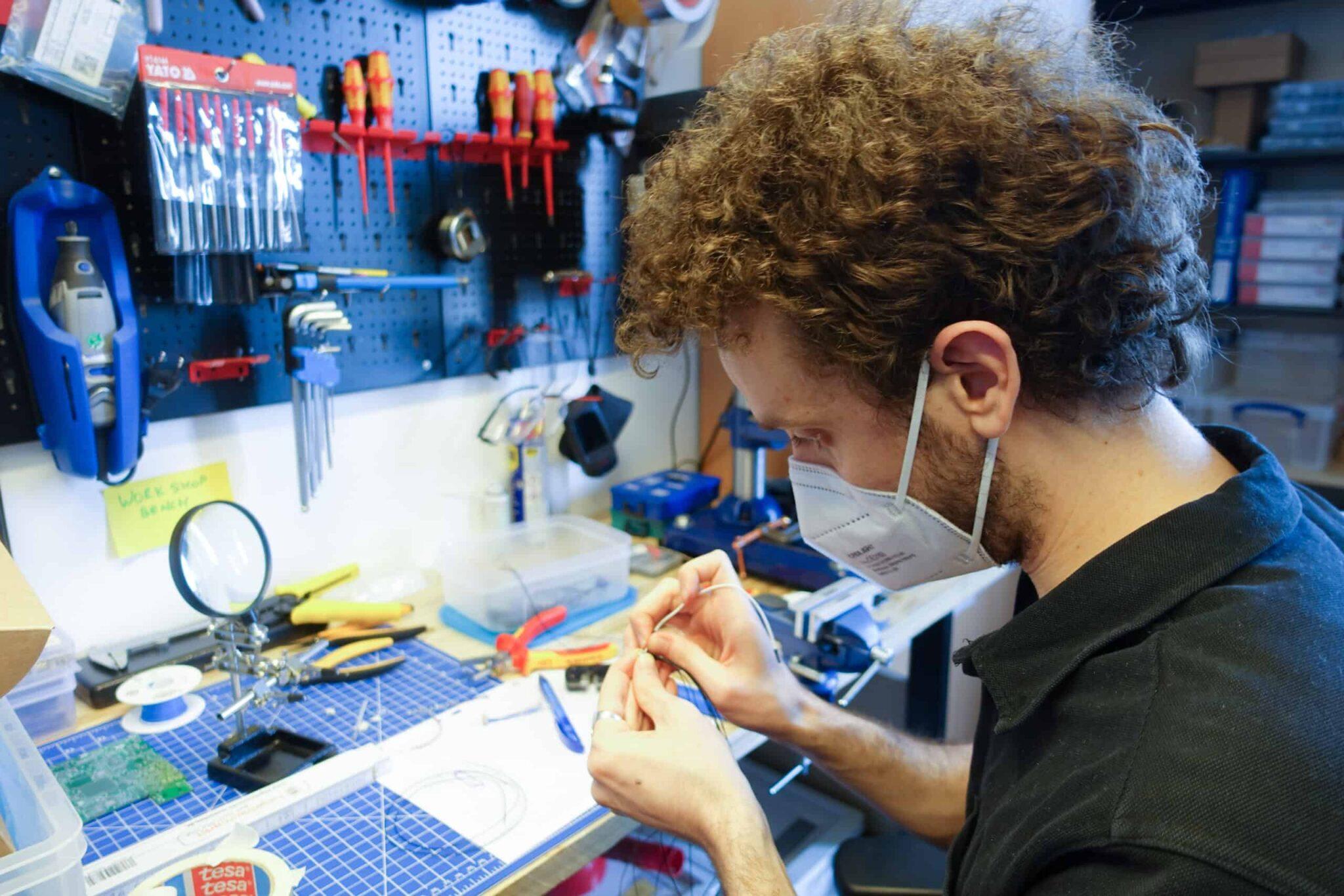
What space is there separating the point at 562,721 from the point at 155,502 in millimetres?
712

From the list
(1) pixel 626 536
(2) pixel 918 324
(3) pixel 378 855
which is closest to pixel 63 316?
(3) pixel 378 855

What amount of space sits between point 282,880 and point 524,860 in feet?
0.79

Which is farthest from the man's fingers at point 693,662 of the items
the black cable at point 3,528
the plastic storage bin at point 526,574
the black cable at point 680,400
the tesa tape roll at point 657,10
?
the tesa tape roll at point 657,10

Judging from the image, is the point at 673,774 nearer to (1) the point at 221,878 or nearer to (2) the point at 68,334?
(1) the point at 221,878

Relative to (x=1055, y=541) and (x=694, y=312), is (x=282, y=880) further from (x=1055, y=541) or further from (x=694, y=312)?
(x=1055, y=541)

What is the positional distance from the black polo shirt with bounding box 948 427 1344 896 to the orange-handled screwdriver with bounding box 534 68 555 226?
4.09ft

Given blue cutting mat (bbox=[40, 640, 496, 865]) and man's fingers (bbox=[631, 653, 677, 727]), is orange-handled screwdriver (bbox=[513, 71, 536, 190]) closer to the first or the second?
blue cutting mat (bbox=[40, 640, 496, 865])

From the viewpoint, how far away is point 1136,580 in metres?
0.72

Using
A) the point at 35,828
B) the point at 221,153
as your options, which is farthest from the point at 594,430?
the point at 35,828

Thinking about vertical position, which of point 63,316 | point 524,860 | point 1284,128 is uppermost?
point 1284,128

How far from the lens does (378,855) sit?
91 cm

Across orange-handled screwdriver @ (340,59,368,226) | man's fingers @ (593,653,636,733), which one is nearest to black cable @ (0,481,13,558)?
orange-handled screwdriver @ (340,59,368,226)

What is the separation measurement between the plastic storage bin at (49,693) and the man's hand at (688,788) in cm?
72

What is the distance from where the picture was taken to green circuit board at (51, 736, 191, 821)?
3.19ft
